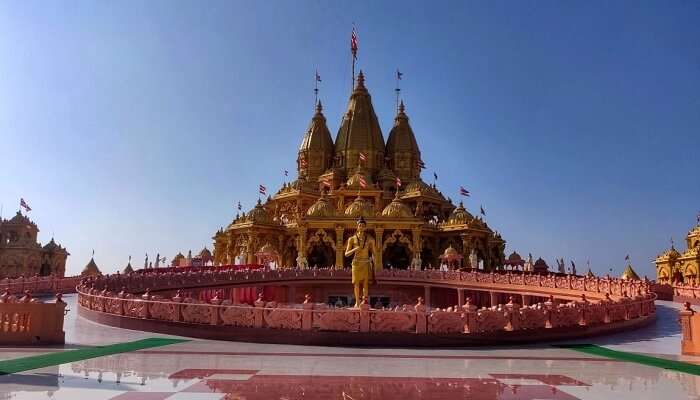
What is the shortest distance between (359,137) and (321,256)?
747 inches

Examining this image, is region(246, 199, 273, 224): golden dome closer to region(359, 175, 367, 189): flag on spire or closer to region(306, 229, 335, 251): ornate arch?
region(306, 229, 335, 251): ornate arch

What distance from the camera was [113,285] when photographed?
81.2 feet

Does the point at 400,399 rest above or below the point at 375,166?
below

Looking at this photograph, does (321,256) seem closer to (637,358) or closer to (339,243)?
(339,243)

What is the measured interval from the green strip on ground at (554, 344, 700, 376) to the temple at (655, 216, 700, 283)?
4242 centimetres

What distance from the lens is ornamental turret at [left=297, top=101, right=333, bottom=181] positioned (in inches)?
2424

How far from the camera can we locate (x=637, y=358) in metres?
10.8

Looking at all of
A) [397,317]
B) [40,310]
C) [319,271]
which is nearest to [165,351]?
[40,310]

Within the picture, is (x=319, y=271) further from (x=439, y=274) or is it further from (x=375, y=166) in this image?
(x=375, y=166)

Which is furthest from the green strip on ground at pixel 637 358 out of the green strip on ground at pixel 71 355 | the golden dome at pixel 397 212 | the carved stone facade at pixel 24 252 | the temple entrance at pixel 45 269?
the temple entrance at pixel 45 269

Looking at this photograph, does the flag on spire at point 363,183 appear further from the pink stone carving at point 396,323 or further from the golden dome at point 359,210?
the pink stone carving at point 396,323

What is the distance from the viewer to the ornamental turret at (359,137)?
59.4 metres

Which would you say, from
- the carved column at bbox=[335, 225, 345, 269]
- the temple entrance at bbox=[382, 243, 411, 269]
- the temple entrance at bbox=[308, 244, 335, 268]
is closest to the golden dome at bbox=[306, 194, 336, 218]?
the carved column at bbox=[335, 225, 345, 269]

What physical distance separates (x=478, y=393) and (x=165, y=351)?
7.21 m
